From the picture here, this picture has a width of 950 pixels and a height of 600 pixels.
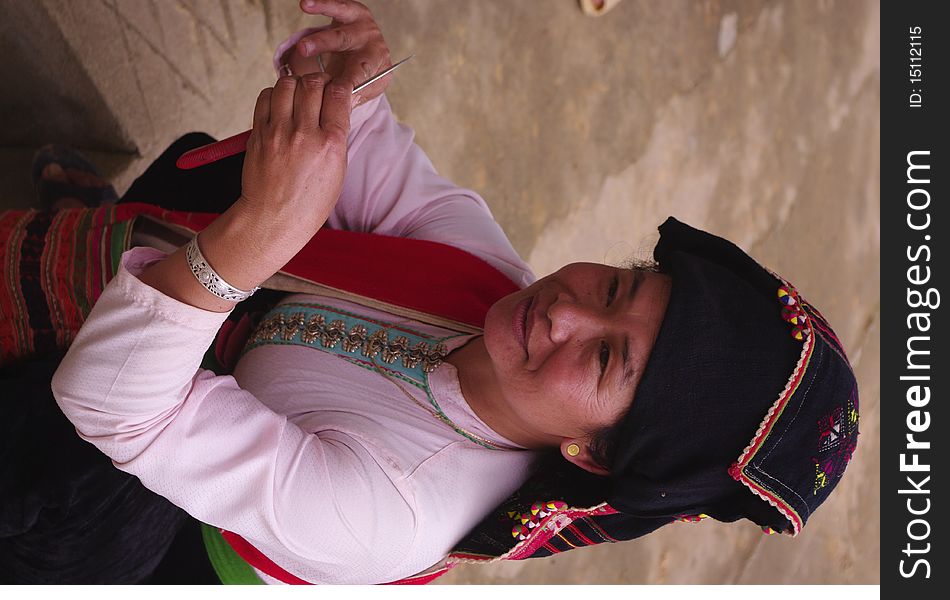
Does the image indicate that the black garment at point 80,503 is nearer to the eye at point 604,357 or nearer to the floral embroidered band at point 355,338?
the floral embroidered band at point 355,338

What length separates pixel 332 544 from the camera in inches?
43.4

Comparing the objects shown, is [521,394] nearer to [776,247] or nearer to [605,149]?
[605,149]

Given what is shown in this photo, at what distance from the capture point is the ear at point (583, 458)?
1.25m

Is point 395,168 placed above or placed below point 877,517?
above

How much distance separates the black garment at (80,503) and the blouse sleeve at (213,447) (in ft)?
0.75

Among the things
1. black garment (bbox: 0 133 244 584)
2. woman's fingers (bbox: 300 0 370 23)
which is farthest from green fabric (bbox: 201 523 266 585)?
woman's fingers (bbox: 300 0 370 23)

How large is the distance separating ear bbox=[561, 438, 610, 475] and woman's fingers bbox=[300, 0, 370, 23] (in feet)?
2.31

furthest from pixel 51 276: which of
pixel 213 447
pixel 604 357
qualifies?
pixel 604 357

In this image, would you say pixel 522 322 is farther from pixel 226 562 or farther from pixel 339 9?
pixel 226 562

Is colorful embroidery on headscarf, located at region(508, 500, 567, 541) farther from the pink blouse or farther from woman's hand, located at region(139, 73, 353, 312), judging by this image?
woman's hand, located at region(139, 73, 353, 312)

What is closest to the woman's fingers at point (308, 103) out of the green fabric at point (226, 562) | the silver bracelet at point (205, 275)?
the silver bracelet at point (205, 275)

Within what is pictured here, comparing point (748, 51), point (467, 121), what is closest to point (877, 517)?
point (748, 51)
